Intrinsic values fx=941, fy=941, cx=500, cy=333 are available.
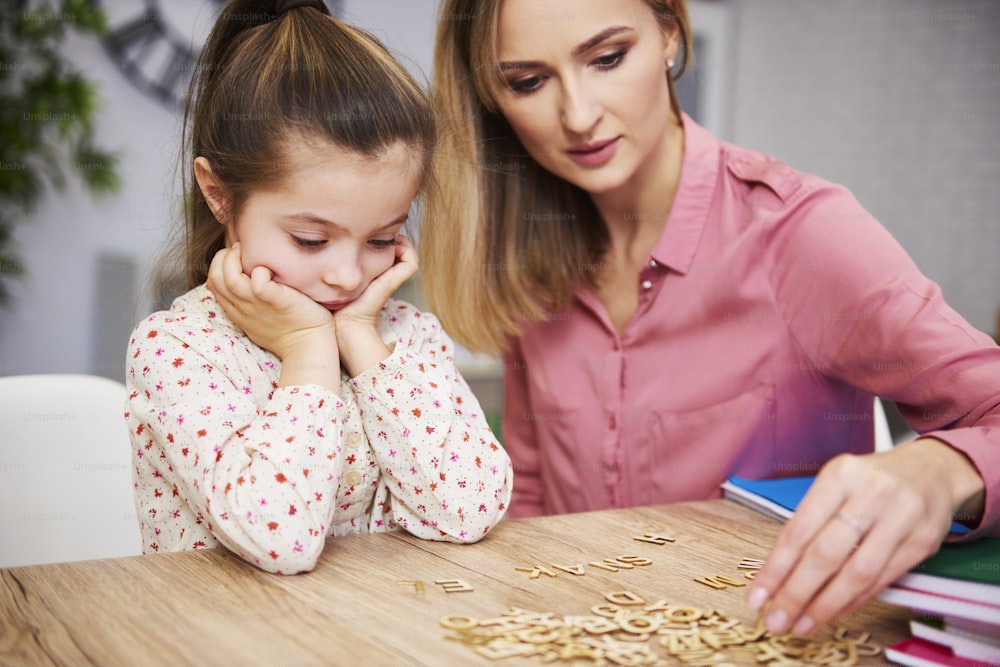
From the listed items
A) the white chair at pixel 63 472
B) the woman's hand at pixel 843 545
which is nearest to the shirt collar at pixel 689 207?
the woman's hand at pixel 843 545

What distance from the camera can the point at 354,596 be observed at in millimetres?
953

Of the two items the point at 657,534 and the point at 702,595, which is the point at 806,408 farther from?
the point at 702,595

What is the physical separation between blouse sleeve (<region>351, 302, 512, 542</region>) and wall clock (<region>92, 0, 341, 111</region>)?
10.2ft

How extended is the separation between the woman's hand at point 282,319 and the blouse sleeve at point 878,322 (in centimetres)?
80

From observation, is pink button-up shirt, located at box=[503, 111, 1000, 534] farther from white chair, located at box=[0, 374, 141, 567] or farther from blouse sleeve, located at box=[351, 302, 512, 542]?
white chair, located at box=[0, 374, 141, 567]

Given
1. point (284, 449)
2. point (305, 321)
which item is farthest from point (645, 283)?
point (284, 449)

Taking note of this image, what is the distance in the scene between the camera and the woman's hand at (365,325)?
1252 millimetres

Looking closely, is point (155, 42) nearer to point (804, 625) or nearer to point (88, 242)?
point (88, 242)

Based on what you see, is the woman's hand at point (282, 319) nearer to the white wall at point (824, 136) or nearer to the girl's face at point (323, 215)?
the girl's face at point (323, 215)

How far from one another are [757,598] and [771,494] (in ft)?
1.75

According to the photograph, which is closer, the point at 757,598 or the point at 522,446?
the point at 757,598

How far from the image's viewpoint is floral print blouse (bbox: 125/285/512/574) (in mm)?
1039


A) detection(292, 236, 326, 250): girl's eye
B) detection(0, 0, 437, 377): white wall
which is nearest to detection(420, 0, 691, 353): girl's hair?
detection(292, 236, 326, 250): girl's eye

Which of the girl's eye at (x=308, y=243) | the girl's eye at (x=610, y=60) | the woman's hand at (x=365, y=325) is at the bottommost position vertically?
the woman's hand at (x=365, y=325)
